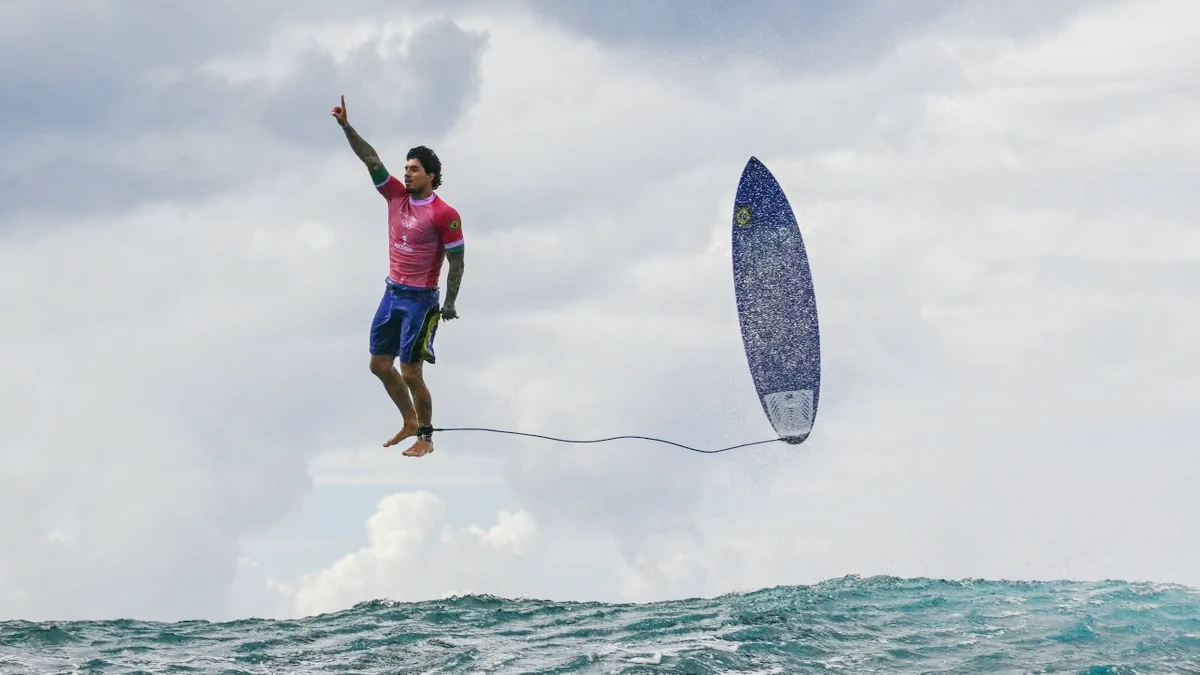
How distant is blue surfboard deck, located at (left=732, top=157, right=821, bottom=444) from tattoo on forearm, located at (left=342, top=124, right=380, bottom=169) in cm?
708

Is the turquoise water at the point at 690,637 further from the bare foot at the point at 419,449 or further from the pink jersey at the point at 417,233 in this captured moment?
the pink jersey at the point at 417,233

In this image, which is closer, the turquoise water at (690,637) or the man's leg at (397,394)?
the turquoise water at (690,637)

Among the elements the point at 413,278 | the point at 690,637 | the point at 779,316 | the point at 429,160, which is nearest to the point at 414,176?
the point at 429,160

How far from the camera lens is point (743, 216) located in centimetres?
1916

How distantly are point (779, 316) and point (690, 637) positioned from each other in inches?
241

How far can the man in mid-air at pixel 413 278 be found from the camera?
14109 mm

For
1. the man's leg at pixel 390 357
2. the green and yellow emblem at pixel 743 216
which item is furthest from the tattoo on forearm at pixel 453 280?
the green and yellow emblem at pixel 743 216

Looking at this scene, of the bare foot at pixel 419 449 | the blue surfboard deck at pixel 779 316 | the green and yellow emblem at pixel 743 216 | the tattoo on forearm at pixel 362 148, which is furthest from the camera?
the green and yellow emblem at pixel 743 216

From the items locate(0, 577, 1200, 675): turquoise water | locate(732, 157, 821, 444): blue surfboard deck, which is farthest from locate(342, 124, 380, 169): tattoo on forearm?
locate(732, 157, 821, 444): blue surfboard deck

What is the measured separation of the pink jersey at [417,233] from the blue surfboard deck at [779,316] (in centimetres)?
632

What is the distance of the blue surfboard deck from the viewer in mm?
18766

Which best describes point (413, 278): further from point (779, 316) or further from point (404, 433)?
point (779, 316)

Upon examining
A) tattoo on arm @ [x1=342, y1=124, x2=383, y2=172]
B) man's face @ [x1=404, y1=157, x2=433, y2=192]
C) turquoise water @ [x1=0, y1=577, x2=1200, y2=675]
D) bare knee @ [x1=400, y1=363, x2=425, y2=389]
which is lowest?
turquoise water @ [x1=0, y1=577, x2=1200, y2=675]

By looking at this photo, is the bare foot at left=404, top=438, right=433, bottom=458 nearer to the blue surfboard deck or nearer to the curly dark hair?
the curly dark hair
